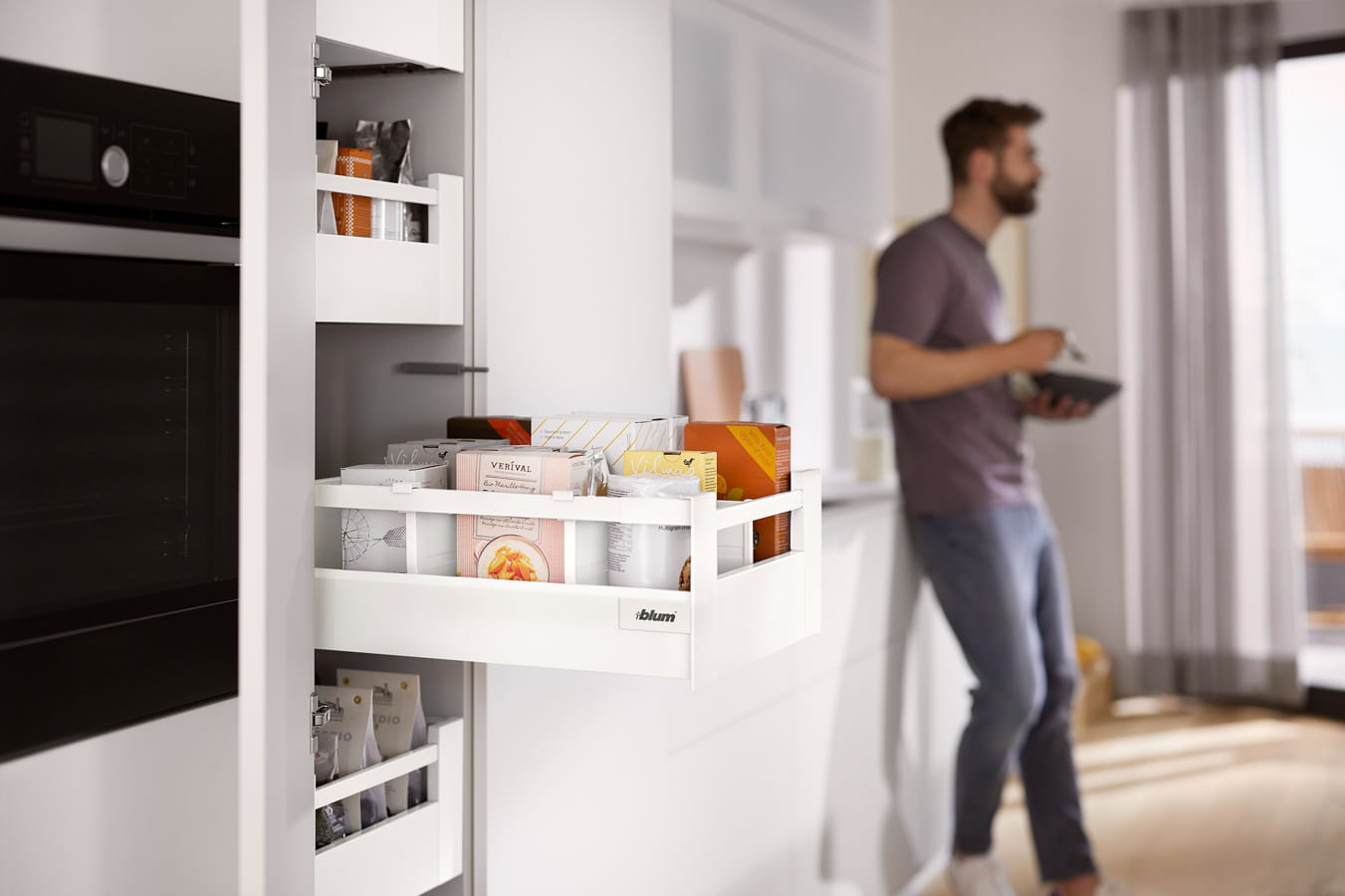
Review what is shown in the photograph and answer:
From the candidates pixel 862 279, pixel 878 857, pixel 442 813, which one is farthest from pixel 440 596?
pixel 862 279

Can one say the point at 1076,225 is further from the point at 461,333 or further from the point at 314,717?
the point at 314,717

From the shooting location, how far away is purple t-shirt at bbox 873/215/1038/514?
248 cm

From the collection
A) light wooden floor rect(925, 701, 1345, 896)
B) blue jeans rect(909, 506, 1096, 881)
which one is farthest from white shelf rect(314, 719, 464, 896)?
light wooden floor rect(925, 701, 1345, 896)

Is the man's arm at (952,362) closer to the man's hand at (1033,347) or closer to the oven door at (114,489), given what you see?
the man's hand at (1033,347)

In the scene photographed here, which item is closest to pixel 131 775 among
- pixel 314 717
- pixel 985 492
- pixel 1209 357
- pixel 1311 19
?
pixel 314 717

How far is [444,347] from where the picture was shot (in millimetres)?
1418

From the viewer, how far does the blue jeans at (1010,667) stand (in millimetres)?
2457

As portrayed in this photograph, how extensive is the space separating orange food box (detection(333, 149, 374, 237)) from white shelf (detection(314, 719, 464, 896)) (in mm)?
546

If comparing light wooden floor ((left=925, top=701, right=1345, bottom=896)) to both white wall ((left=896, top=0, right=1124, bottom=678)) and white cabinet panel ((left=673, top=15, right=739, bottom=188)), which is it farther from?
white cabinet panel ((left=673, top=15, right=739, bottom=188))

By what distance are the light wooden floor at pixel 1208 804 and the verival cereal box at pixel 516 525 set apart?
1914mm

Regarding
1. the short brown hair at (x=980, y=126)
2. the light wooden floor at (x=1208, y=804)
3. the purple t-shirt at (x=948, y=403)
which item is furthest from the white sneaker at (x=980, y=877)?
the short brown hair at (x=980, y=126)

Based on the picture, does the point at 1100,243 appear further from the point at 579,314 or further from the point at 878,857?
the point at 579,314

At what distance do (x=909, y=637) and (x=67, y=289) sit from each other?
78.9 inches

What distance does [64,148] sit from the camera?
0.95 metres
